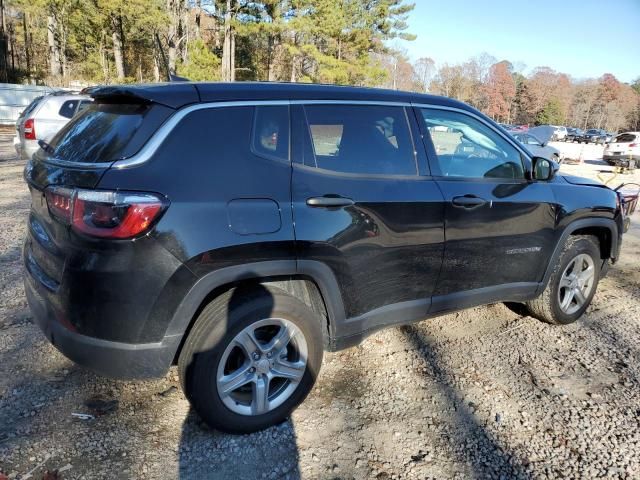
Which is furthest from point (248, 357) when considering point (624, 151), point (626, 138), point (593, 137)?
point (593, 137)

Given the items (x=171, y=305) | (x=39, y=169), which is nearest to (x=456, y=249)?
(x=171, y=305)

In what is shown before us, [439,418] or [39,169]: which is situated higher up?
[39,169]

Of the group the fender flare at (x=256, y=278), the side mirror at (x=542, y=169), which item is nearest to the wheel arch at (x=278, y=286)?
the fender flare at (x=256, y=278)

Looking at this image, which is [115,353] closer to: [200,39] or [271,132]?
[271,132]

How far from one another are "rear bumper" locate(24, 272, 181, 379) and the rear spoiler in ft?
3.65

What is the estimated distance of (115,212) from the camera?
7.06 ft

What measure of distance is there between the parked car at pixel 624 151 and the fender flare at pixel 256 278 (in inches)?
891

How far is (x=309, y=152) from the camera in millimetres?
2689

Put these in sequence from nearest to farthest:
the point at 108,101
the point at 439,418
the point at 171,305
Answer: the point at 171,305 → the point at 108,101 → the point at 439,418

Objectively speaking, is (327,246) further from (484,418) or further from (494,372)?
(494,372)

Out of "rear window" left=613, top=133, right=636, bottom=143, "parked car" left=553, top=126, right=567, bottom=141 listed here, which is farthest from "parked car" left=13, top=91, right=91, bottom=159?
"parked car" left=553, top=126, right=567, bottom=141

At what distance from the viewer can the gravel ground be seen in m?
2.47

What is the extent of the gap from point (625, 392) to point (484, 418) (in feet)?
3.50

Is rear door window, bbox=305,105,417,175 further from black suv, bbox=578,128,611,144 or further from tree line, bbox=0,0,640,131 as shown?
black suv, bbox=578,128,611,144
